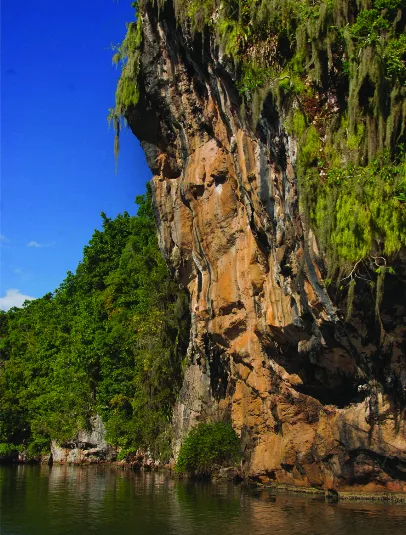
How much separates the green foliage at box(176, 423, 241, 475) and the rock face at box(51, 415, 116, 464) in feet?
42.3

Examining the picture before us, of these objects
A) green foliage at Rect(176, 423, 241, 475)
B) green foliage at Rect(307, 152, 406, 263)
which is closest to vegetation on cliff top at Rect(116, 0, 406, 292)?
green foliage at Rect(307, 152, 406, 263)

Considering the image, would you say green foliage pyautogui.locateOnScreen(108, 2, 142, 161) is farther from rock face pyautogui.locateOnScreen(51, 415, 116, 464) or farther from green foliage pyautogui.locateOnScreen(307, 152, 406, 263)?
rock face pyautogui.locateOnScreen(51, 415, 116, 464)

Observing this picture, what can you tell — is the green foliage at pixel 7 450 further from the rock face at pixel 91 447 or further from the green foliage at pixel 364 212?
the green foliage at pixel 364 212

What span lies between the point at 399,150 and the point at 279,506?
9538mm

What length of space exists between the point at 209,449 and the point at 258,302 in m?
6.73

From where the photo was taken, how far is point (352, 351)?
53.6ft

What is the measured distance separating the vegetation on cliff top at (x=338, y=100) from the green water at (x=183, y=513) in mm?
5568

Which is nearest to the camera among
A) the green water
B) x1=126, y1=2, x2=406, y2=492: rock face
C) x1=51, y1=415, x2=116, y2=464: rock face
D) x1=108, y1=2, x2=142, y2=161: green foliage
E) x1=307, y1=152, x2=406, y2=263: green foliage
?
the green water

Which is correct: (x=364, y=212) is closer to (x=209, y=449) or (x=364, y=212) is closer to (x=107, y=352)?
(x=209, y=449)

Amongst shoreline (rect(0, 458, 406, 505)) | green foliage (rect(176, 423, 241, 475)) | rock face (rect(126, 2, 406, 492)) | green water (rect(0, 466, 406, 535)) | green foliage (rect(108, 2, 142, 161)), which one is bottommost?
green water (rect(0, 466, 406, 535))

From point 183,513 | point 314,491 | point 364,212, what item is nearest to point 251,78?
point 364,212

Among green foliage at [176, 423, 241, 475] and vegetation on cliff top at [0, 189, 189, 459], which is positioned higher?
vegetation on cliff top at [0, 189, 189, 459]

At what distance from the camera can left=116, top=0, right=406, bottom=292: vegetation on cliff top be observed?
14141 millimetres

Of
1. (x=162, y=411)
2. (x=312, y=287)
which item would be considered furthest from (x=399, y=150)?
(x=162, y=411)
